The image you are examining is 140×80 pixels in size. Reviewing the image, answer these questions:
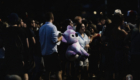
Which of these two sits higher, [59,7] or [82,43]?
[59,7]

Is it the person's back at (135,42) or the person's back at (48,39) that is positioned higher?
the person's back at (48,39)

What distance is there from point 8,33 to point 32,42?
1079mm

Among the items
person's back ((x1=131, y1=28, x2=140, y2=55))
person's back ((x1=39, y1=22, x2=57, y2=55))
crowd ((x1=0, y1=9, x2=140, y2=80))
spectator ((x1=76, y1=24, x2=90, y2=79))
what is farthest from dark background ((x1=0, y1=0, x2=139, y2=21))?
person's back ((x1=131, y1=28, x2=140, y2=55))

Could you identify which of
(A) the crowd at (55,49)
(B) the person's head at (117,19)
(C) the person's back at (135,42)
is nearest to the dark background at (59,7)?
(A) the crowd at (55,49)

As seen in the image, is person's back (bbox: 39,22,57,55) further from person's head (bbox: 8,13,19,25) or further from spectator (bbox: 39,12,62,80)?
person's head (bbox: 8,13,19,25)

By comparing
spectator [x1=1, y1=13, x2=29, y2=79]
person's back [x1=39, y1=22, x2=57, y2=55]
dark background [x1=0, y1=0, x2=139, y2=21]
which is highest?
dark background [x1=0, y1=0, x2=139, y2=21]

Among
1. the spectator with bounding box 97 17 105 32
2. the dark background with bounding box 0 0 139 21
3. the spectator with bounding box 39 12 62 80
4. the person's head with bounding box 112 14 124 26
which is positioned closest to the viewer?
the person's head with bounding box 112 14 124 26

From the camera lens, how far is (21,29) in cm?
581

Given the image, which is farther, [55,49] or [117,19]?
[55,49]

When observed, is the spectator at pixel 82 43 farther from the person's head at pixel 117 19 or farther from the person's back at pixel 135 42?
the person's back at pixel 135 42

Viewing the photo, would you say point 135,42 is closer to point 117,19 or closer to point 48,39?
point 117,19

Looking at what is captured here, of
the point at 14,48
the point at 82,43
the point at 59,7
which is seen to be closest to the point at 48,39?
the point at 82,43

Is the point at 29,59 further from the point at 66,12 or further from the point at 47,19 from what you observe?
the point at 66,12

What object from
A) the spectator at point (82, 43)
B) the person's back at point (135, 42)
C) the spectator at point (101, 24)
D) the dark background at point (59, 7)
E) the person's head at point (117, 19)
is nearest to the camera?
the person's back at point (135, 42)
